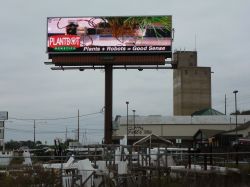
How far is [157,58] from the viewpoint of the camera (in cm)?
6419

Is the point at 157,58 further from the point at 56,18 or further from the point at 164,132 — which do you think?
the point at 164,132

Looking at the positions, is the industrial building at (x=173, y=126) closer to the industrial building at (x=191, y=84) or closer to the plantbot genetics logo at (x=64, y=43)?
the industrial building at (x=191, y=84)

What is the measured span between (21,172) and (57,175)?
51.0 inches

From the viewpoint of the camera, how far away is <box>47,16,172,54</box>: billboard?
64562 millimetres

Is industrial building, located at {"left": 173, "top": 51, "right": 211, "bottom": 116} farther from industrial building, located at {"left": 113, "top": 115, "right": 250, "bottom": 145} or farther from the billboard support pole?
the billboard support pole

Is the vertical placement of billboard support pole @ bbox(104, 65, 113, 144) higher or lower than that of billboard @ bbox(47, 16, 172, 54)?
lower

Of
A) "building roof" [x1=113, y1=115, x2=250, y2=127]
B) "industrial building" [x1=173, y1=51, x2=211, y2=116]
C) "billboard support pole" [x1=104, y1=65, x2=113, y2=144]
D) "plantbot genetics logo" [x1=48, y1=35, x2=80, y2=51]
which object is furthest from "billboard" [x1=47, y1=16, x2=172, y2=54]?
"industrial building" [x1=173, y1=51, x2=211, y2=116]

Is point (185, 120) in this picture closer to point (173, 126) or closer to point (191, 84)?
point (173, 126)

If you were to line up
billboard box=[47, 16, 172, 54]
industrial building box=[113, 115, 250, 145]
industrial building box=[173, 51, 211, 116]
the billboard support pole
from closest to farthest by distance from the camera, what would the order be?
billboard box=[47, 16, 172, 54] → the billboard support pole → industrial building box=[113, 115, 250, 145] → industrial building box=[173, 51, 211, 116]

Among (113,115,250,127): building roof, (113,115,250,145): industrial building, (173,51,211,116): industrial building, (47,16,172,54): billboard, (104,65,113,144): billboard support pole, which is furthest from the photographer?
(173,51,211,116): industrial building

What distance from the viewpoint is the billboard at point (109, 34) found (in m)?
64.6

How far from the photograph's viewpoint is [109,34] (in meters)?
65.4

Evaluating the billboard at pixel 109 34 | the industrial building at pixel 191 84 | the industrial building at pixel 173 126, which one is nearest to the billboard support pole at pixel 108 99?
the billboard at pixel 109 34

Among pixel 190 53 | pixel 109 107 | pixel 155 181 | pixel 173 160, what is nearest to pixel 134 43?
pixel 109 107
